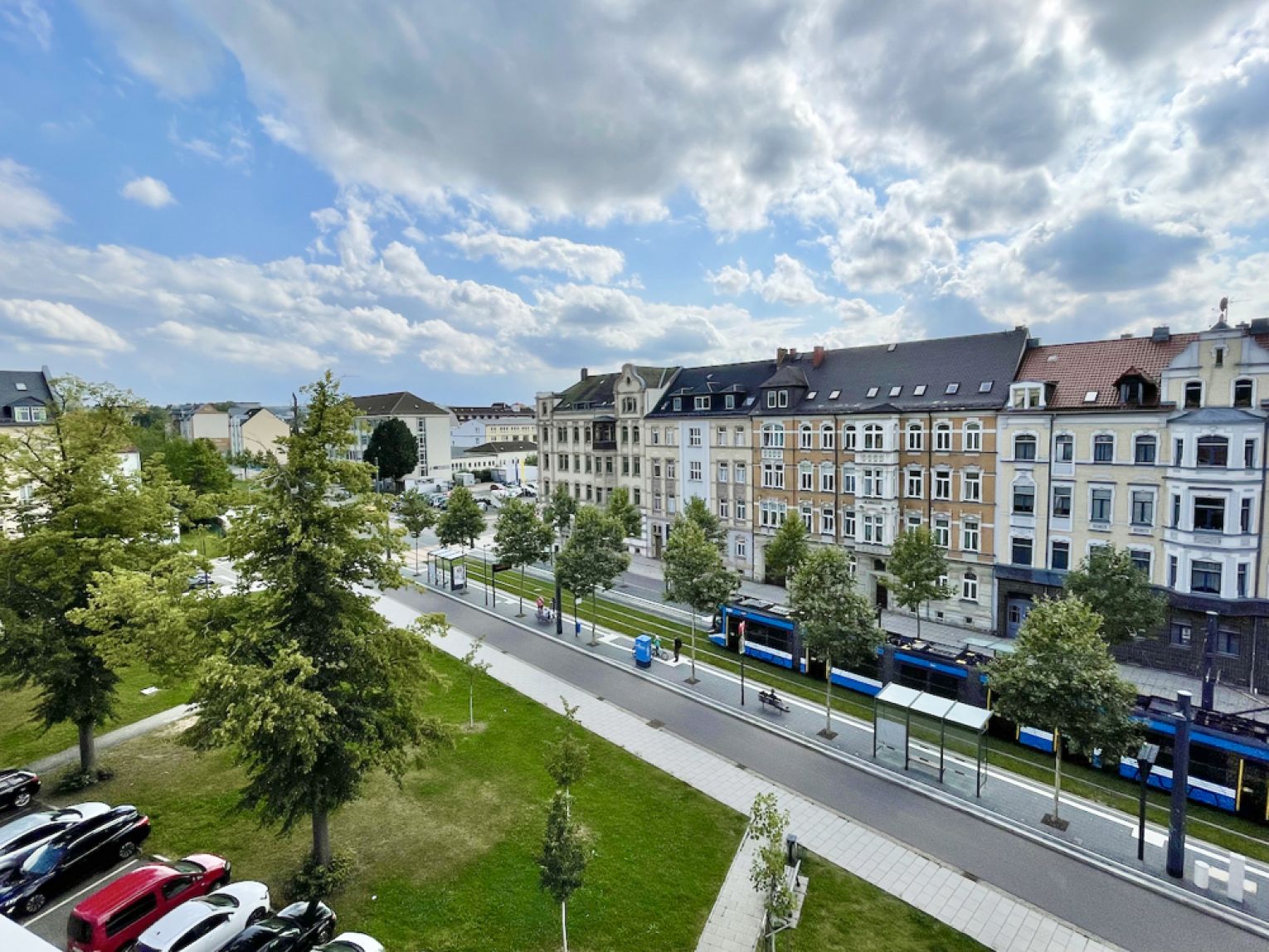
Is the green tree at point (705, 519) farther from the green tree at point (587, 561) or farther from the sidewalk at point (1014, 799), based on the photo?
the sidewalk at point (1014, 799)

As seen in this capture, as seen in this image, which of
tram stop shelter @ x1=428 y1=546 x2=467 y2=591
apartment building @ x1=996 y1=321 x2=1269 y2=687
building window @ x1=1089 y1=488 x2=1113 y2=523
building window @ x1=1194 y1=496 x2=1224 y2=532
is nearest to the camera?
apartment building @ x1=996 y1=321 x2=1269 y2=687

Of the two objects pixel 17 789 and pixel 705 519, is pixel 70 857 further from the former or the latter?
pixel 705 519

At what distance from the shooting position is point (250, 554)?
14.6 m

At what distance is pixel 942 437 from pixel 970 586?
316 inches

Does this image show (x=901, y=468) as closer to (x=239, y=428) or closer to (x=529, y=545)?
(x=529, y=545)

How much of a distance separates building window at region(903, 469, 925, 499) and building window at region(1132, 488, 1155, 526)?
9463 millimetres

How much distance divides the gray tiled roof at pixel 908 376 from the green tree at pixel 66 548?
3395 cm

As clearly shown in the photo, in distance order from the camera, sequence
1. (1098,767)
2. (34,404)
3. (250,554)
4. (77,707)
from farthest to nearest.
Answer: (34,404), (1098,767), (77,707), (250,554)

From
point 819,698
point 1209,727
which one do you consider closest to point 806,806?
point 819,698

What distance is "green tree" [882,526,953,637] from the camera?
3020cm

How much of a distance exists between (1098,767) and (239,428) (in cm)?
14062

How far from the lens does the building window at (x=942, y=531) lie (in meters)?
35.3

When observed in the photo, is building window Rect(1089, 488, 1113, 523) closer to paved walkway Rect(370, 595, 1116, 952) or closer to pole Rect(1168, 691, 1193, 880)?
pole Rect(1168, 691, 1193, 880)

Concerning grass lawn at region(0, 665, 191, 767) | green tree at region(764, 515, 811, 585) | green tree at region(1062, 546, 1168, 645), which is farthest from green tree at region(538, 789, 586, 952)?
green tree at region(764, 515, 811, 585)
